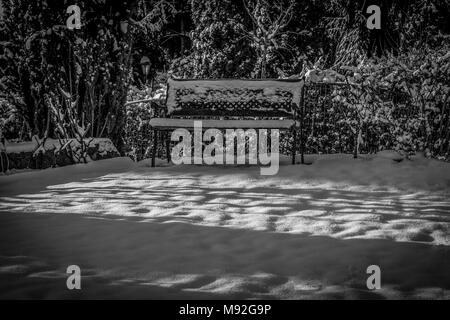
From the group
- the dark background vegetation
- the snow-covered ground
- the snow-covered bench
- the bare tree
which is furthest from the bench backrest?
the bare tree

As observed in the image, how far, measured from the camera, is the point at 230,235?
2561 mm

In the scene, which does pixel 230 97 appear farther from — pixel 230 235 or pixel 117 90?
pixel 230 235

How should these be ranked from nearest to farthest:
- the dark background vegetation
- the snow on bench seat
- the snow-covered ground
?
the snow-covered ground
the snow on bench seat
the dark background vegetation

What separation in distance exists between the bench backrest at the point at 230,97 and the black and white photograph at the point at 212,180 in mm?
21

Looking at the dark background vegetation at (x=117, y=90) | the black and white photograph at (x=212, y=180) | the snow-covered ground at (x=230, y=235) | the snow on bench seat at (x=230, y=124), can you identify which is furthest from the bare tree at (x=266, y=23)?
the snow-covered ground at (x=230, y=235)

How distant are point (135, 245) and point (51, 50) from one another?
4.17 meters

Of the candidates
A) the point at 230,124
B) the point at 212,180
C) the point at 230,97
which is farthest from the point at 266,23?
the point at 212,180

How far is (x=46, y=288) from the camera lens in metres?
1.86

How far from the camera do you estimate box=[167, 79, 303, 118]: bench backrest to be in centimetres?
566

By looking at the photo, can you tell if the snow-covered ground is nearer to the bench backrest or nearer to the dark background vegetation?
the dark background vegetation

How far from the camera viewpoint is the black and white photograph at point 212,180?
1.95m

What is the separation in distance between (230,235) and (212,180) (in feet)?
5.75

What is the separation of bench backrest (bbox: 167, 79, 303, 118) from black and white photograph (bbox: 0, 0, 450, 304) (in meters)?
0.02
